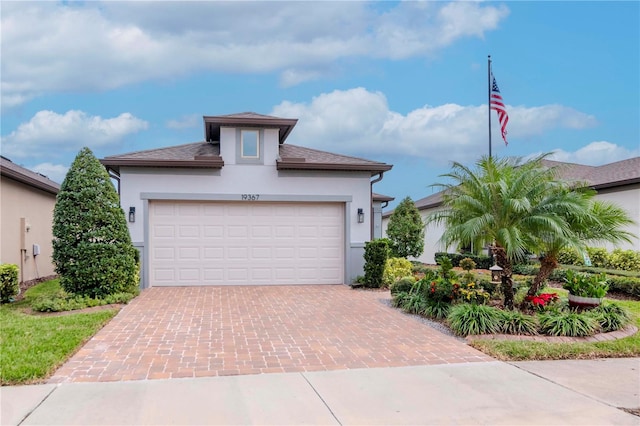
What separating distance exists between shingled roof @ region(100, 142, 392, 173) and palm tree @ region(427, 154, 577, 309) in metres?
4.76

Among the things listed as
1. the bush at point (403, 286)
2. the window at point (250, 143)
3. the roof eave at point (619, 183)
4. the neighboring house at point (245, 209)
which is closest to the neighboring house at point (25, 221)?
the neighboring house at point (245, 209)

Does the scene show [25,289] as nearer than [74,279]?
No

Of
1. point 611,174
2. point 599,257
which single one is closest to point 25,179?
point 599,257

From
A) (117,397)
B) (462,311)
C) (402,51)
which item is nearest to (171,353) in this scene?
(117,397)

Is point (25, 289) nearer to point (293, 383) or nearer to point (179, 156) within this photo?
point (179, 156)

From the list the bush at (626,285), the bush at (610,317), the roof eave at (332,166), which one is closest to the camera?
the bush at (610,317)

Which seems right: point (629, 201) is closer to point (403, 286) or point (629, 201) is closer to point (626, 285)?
point (626, 285)

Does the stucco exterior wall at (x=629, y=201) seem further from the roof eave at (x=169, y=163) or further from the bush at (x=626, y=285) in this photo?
the roof eave at (x=169, y=163)

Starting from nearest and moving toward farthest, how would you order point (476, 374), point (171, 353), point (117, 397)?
point (117, 397) → point (476, 374) → point (171, 353)

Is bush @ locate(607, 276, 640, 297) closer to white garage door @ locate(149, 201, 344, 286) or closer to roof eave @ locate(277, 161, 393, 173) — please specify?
roof eave @ locate(277, 161, 393, 173)

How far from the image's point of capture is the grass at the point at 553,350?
5875 mm

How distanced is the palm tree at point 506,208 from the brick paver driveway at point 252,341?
191 centimetres

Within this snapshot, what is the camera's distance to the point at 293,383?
4766mm

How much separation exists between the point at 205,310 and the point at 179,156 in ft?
18.2
